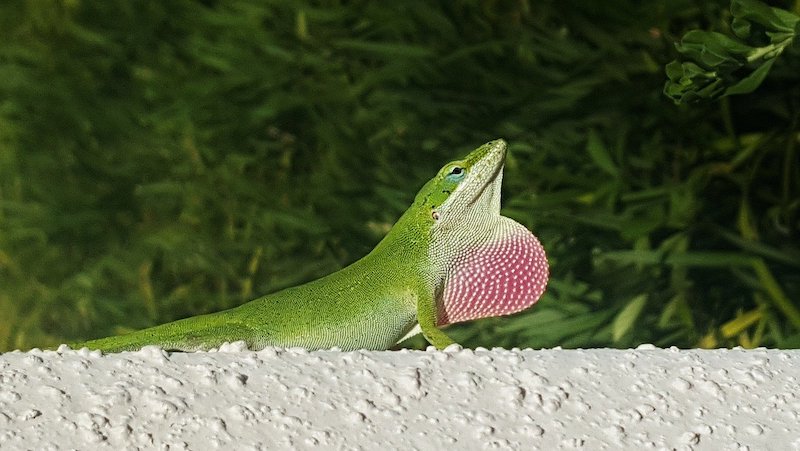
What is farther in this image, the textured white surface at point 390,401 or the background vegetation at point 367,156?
the background vegetation at point 367,156

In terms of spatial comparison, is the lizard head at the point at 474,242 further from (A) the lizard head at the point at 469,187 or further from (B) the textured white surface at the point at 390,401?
(B) the textured white surface at the point at 390,401

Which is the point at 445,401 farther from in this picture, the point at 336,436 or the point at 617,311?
the point at 617,311

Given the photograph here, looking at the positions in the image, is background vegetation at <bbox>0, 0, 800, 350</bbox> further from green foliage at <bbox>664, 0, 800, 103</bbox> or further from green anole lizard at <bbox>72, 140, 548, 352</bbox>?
green foliage at <bbox>664, 0, 800, 103</bbox>

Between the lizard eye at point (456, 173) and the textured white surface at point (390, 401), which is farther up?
the textured white surface at point (390, 401)

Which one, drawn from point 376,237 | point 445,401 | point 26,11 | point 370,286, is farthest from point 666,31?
point 26,11

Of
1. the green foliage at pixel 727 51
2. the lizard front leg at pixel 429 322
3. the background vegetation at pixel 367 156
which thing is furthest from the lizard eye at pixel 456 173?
the background vegetation at pixel 367 156

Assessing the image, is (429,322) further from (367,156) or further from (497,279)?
(367,156)
